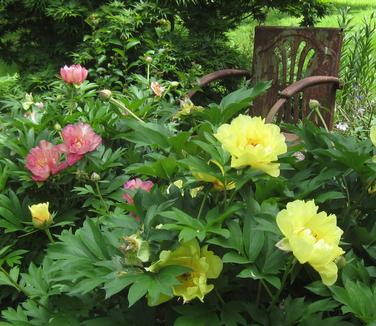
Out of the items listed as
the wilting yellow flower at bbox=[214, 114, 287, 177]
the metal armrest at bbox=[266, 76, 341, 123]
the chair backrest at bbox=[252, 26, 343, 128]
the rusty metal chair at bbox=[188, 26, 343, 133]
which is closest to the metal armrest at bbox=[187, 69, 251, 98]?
the rusty metal chair at bbox=[188, 26, 343, 133]

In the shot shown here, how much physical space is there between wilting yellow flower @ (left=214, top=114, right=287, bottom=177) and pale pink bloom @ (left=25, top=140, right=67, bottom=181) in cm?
50

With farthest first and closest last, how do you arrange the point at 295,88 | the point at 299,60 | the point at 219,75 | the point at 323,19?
the point at 323,19 < the point at 299,60 < the point at 219,75 < the point at 295,88

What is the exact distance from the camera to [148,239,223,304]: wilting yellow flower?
718mm

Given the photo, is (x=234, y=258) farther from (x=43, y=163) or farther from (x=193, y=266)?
(x=43, y=163)

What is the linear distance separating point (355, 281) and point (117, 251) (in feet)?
1.06

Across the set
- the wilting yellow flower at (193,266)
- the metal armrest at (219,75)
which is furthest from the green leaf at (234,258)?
the metal armrest at (219,75)

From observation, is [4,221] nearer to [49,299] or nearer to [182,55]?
[49,299]

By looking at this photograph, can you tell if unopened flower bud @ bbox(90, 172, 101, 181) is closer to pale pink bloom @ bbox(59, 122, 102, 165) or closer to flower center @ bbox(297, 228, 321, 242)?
pale pink bloom @ bbox(59, 122, 102, 165)

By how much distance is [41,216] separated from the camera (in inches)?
41.6

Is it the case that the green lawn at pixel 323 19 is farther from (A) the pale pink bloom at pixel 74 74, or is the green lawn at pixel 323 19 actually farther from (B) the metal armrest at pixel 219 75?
(A) the pale pink bloom at pixel 74 74

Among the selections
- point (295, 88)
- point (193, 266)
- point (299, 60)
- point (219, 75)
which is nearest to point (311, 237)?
point (193, 266)

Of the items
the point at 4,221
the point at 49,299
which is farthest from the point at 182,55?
the point at 49,299

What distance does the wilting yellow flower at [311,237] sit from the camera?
68 centimetres

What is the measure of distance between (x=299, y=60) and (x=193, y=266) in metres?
2.91
